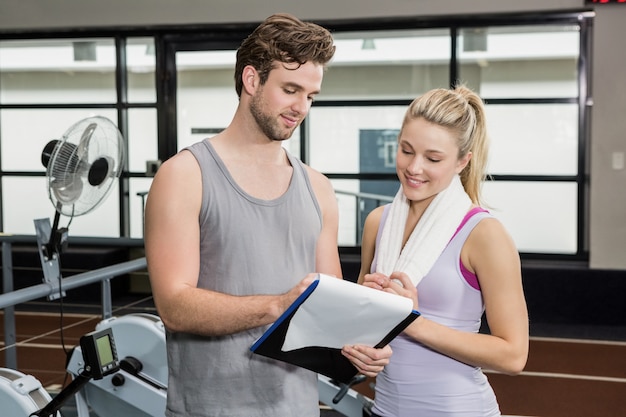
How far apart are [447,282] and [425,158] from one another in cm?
25

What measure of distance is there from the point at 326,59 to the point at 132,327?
167 cm

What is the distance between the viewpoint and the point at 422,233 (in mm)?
1562

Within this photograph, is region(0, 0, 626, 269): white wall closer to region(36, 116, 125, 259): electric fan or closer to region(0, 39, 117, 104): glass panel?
region(0, 39, 117, 104): glass panel

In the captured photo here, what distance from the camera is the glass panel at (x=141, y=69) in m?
6.85

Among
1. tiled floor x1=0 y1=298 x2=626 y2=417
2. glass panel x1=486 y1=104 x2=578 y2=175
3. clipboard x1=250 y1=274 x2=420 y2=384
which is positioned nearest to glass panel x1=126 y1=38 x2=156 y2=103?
tiled floor x1=0 y1=298 x2=626 y2=417

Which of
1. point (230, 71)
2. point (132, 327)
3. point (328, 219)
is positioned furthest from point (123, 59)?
point (328, 219)

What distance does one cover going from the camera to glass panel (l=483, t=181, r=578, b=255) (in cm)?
626

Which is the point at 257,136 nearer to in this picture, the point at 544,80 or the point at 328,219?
the point at 328,219

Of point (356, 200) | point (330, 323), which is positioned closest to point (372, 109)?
point (356, 200)

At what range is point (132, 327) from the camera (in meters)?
2.81

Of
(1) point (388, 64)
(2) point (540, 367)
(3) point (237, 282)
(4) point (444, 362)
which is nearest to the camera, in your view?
(3) point (237, 282)

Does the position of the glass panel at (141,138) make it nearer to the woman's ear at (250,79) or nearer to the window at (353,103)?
the window at (353,103)

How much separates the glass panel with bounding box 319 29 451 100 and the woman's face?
4.96 m

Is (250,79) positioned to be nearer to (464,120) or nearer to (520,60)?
(464,120)
